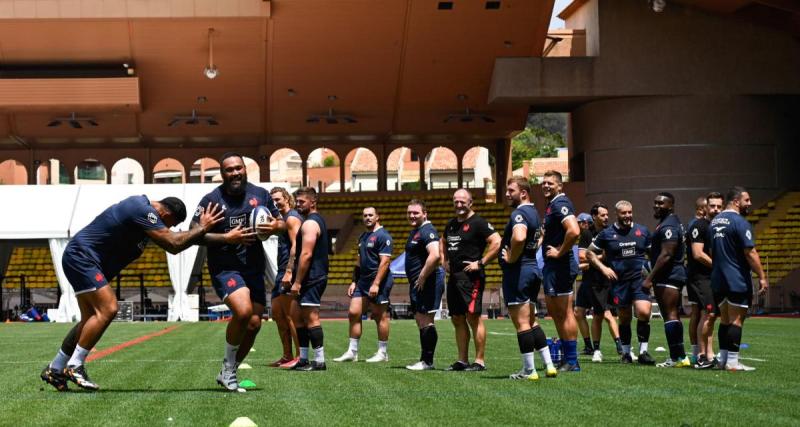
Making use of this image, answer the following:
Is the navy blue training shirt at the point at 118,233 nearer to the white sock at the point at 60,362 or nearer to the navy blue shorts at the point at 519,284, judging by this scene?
the white sock at the point at 60,362

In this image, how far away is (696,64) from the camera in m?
41.2

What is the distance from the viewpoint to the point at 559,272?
38.7ft

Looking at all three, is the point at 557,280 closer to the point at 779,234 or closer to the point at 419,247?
the point at 419,247

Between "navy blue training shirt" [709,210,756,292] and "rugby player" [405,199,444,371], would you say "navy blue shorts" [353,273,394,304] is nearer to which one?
"rugby player" [405,199,444,371]

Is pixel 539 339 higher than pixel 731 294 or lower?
lower

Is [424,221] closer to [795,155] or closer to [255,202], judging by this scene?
[255,202]

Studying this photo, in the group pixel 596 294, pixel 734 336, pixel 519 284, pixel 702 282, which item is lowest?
pixel 734 336

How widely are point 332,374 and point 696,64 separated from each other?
106ft

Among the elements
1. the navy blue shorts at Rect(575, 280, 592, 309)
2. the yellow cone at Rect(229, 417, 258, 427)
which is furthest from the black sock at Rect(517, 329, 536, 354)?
the navy blue shorts at Rect(575, 280, 592, 309)

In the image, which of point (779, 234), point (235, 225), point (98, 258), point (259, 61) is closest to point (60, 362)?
point (98, 258)

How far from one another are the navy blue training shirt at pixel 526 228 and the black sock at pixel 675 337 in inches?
96.6

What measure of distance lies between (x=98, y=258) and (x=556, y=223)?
447 centimetres

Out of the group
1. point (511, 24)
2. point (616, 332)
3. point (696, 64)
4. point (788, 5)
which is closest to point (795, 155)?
point (696, 64)

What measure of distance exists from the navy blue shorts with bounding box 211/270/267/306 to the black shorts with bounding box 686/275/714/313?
17.1ft
